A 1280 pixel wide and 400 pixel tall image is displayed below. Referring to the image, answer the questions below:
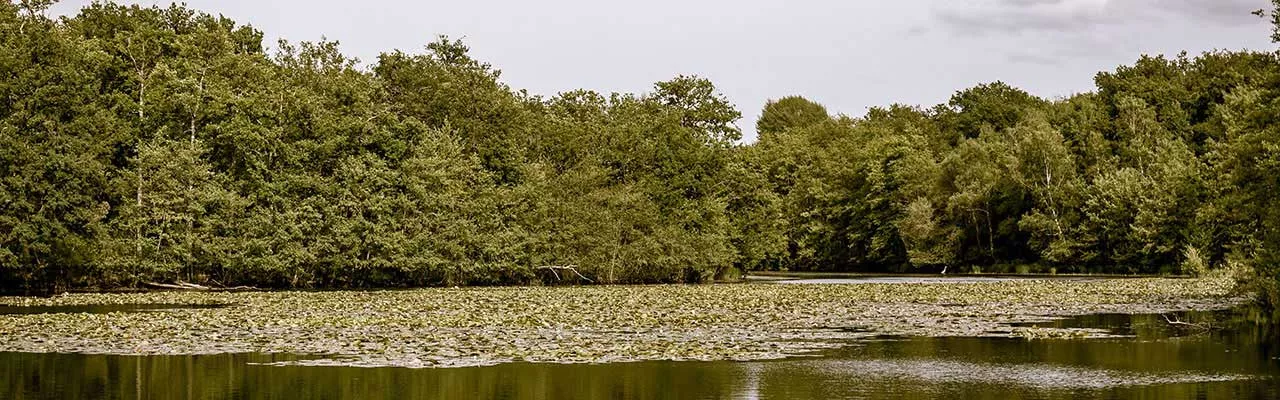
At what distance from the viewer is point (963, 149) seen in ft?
292

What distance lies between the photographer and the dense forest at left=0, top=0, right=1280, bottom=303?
156 ft

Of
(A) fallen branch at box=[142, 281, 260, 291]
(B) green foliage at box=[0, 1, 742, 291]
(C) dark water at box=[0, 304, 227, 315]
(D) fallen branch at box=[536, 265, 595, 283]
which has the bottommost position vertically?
(C) dark water at box=[0, 304, 227, 315]

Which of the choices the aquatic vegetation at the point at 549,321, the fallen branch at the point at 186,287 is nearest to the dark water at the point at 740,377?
the aquatic vegetation at the point at 549,321

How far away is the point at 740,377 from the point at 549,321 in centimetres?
1218

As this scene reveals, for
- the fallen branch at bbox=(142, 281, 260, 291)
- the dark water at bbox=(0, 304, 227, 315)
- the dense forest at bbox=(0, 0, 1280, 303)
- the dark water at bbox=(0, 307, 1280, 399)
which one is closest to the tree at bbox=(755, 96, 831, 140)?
the dense forest at bbox=(0, 0, 1280, 303)

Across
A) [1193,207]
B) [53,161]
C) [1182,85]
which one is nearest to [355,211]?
[53,161]

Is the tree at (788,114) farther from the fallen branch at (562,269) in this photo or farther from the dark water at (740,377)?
the dark water at (740,377)

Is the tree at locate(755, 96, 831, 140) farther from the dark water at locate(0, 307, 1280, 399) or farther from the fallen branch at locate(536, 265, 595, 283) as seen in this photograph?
the dark water at locate(0, 307, 1280, 399)

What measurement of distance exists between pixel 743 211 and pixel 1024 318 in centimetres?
3909

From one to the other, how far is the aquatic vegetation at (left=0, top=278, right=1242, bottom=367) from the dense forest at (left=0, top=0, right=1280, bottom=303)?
5.52 metres

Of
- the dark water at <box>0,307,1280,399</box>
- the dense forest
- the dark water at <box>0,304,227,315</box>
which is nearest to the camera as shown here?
the dark water at <box>0,307,1280,399</box>

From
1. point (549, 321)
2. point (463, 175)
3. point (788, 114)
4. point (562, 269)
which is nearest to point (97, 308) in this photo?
point (549, 321)

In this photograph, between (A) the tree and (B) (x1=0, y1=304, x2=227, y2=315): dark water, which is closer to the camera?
(B) (x1=0, y1=304, x2=227, y2=315): dark water

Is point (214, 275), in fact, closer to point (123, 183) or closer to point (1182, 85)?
point (123, 183)
